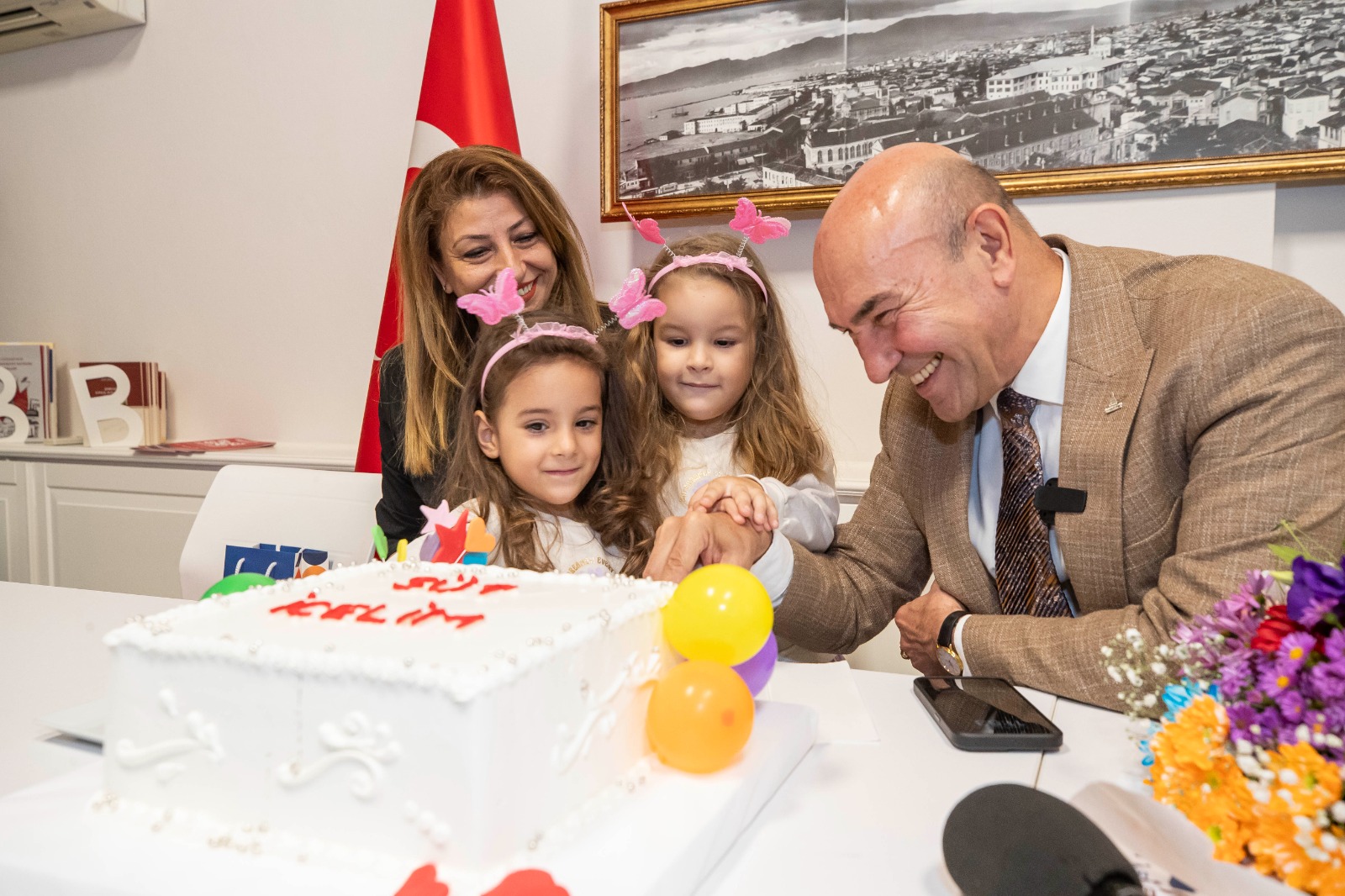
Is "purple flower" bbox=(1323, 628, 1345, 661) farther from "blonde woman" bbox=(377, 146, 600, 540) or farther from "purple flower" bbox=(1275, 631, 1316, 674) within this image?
"blonde woman" bbox=(377, 146, 600, 540)

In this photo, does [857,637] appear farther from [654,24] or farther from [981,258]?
[654,24]

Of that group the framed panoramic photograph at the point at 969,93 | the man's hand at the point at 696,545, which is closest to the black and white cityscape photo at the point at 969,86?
the framed panoramic photograph at the point at 969,93

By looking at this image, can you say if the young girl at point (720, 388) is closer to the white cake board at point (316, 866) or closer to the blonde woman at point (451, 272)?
the blonde woman at point (451, 272)

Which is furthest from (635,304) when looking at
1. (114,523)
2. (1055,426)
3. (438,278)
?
(114,523)

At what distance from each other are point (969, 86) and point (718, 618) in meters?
2.28

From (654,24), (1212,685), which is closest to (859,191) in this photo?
(1212,685)

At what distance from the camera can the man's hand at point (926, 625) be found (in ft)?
5.82

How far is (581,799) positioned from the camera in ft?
3.03

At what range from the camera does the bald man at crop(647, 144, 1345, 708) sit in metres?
1.40

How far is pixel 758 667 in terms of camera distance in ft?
4.05

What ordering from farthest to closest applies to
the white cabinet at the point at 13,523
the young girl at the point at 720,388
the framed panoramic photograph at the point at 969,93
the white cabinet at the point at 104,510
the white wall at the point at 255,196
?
the white cabinet at the point at 13,523, the white cabinet at the point at 104,510, the white wall at the point at 255,196, the framed panoramic photograph at the point at 969,93, the young girl at the point at 720,388

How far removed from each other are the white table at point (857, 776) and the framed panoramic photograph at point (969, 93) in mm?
1891

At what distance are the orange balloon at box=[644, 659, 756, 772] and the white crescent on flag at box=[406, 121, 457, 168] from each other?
2.44 m

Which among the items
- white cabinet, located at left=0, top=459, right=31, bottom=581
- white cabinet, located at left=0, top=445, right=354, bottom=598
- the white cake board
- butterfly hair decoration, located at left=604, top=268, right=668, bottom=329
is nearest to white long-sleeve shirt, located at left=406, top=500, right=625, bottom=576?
butterfly hair decoration, located at left=604, top=268, right=668, bottom=329
